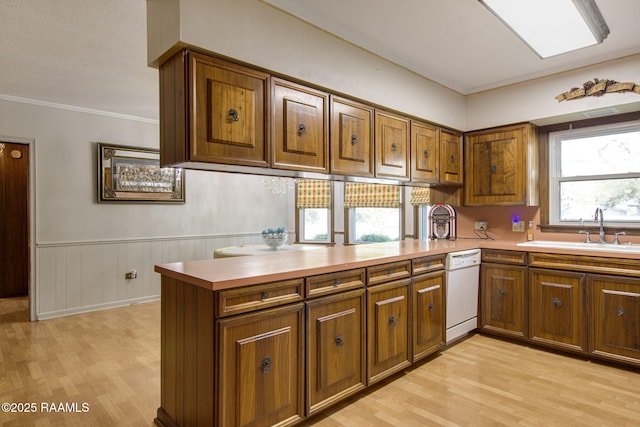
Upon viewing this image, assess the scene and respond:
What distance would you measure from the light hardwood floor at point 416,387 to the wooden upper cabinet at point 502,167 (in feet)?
4.56

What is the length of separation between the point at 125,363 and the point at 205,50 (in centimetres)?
247

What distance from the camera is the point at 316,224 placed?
21.0 ft

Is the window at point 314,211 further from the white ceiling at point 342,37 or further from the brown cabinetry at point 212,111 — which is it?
the brown cabinetry at point 212,111

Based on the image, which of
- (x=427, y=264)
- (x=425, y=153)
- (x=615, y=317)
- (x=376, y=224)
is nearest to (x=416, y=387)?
(x=427, y=264)

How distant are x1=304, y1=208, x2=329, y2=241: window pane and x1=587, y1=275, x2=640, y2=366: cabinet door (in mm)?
3957

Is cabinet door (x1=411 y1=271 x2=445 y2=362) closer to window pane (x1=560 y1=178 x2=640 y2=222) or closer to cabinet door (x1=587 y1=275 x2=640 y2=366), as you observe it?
cabinet door (x1=587 y1=275 x2=640 y2=366)

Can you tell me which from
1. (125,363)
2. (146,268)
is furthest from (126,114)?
(125,363)

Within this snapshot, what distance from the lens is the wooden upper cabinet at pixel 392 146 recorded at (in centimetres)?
303

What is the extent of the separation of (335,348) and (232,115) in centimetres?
146

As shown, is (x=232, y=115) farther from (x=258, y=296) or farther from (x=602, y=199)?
(x=602, y=199)

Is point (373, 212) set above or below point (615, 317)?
above

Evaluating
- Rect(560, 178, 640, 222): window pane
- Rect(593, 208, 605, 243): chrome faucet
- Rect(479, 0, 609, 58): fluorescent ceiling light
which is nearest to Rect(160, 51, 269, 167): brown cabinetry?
Rect(479, 0, 609, 58): fluorescent ceiling light

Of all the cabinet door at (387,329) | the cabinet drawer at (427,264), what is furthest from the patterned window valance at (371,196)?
the cabinet door at (387,329)

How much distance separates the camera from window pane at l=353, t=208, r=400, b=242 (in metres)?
5.52
